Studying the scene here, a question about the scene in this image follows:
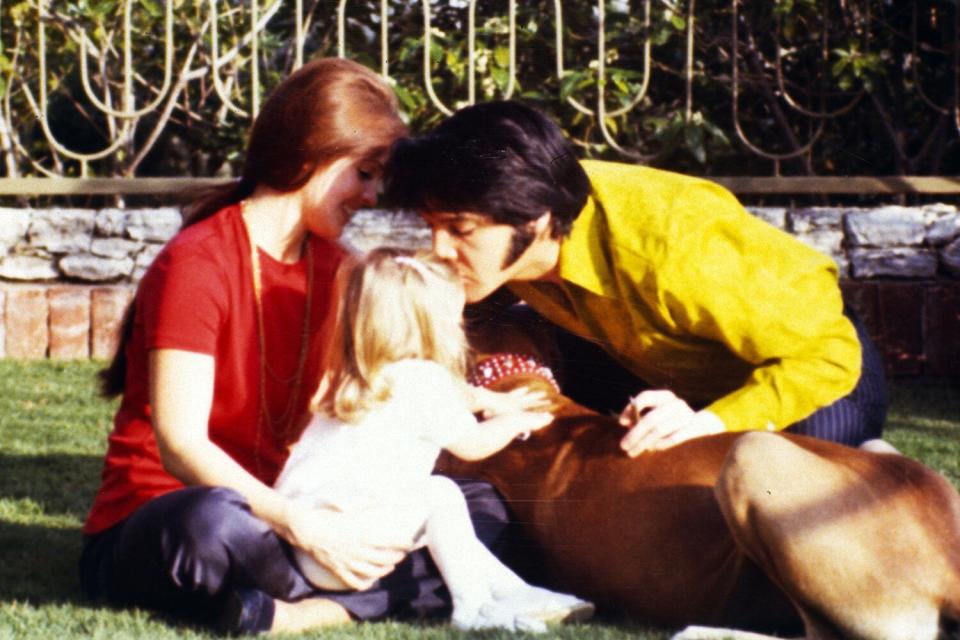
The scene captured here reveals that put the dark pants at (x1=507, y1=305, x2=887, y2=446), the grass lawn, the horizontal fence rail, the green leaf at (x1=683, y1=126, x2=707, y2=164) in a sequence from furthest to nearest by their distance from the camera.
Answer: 1. the green leaf at (x1=683, y1=126, x2=707, y2=164)
2. the horizontal fence rail
3. the dark pants at (x1=507, y1=305, x2=887, y2=446)
4. the grass lawn

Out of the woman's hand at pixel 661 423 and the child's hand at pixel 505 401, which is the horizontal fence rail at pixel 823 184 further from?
the woman's hand at pixel 661 423

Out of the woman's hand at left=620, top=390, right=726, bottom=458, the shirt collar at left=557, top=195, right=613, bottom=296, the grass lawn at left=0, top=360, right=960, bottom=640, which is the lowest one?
the grass lawn at left=0, top=360, right=960, bottom=640

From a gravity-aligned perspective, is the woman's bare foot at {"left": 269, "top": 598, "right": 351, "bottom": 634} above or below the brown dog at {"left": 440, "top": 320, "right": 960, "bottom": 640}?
below

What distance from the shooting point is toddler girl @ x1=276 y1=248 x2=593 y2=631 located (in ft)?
10.2

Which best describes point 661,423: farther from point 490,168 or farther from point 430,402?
point 490,168

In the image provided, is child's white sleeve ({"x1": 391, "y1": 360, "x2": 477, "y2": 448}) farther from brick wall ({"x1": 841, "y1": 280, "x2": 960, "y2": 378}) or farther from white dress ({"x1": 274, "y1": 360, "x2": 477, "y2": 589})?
brick wall ({"x1": 841, "y1": 280, "x2": 960, "y2": 378})

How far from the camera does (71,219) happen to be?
20.8 feet

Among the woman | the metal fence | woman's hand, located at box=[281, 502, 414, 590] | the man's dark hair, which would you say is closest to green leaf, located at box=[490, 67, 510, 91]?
the metal fence

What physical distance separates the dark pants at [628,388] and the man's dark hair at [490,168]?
0.42 meters

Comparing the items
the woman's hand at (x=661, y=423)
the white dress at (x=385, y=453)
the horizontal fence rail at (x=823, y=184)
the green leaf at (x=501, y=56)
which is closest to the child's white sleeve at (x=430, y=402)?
the white dress at (x=385, y=453)

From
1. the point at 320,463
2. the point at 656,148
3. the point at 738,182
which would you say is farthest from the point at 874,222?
the point at 320,463

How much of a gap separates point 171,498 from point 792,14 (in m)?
4.02

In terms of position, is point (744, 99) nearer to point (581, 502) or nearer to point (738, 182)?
point (738, 182)

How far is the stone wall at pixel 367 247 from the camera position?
19.4 ft
